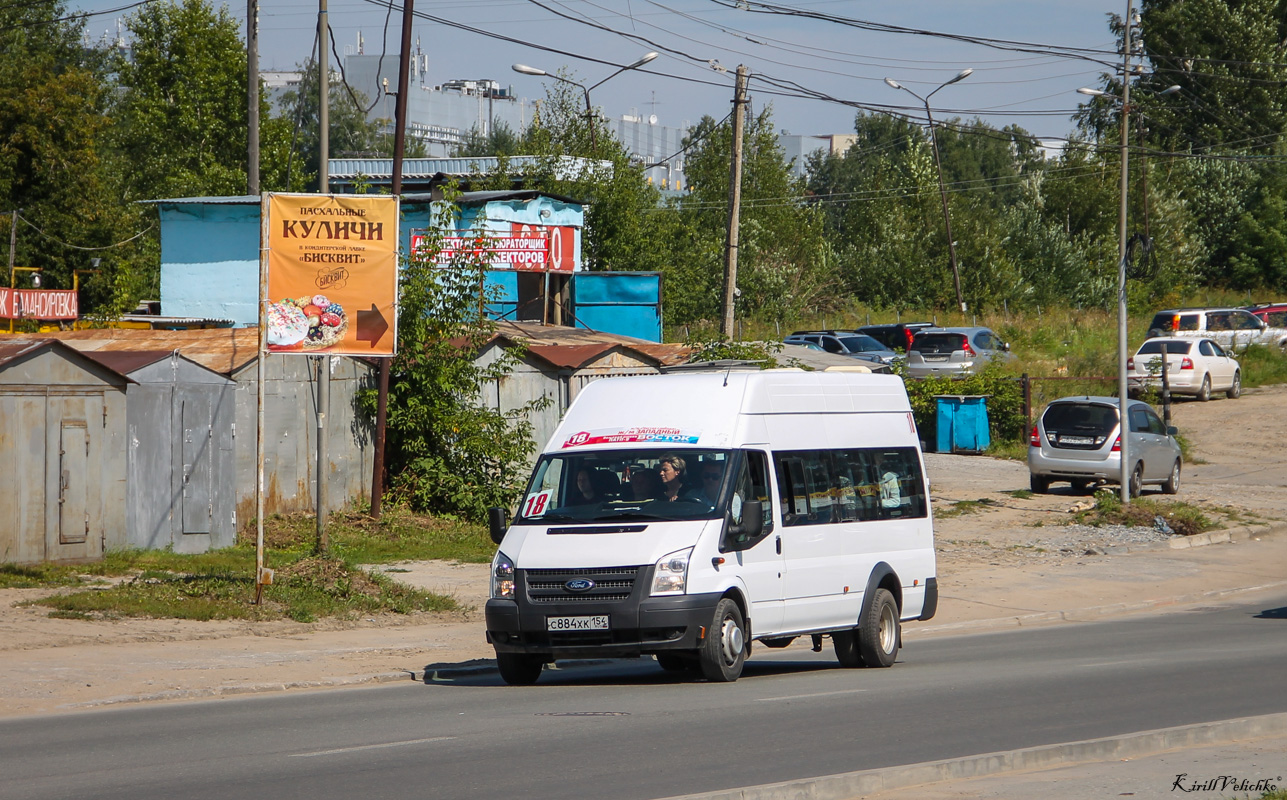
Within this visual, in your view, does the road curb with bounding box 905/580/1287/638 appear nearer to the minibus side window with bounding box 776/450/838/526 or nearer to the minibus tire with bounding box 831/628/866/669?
the minibus tire with bounding box 831/628/866/669

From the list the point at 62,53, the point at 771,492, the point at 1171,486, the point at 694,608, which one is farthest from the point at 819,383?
the point at 62,53

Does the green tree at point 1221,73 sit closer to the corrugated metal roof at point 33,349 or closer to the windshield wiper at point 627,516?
the corrugated metal roof at point 33,349

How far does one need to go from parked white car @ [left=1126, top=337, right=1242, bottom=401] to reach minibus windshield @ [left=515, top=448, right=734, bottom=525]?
102ft

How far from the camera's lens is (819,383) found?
13.1 metres

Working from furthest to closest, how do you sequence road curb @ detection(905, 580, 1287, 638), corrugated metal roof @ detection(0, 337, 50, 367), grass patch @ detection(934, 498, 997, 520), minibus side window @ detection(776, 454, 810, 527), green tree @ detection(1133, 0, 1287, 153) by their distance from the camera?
green tree @ detection(1133, 0, 1287, 153), grass patch @ detection(934, 498, 997, 520), road curb @ detection(905, 580, 1287, 638), corrugated metal roof @ detection(0, 337, 50, 367), minibus side window @ detection(776, 454, 810, 527)

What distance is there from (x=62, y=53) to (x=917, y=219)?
44.7m

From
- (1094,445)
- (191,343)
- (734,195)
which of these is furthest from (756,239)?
(191,343)

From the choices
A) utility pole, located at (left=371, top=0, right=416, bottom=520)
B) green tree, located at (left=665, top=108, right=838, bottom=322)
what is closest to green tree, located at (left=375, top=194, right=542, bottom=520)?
utility pole, located at (left=371, top=0, right=416, bottom=520)

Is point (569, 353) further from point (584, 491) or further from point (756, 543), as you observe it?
point (756, 543)

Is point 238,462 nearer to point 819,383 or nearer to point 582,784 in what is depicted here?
point 819,383

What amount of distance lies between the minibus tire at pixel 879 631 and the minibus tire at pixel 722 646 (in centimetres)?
180

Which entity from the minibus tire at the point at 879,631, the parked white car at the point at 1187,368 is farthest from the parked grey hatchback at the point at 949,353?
the minibus tire at the point at 879,631

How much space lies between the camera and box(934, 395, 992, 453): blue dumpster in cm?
3709

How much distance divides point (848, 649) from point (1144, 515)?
48.4 ft
